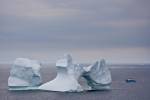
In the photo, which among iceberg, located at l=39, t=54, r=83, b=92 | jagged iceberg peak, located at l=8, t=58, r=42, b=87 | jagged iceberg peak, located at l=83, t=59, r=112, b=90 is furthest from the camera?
jagged iceberg peak, located at l=8, t=58, r=42, b=87

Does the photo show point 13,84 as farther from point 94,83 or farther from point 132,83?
point 132,83

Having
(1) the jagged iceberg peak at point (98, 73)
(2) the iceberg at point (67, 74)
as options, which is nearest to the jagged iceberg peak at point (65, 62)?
(2) the iceberg at point (67, 74)

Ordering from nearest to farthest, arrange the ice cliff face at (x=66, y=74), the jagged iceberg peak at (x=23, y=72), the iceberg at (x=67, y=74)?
the iceberg at (x=67, y=74), the ice cliff face at (x=66, y=74), the jagged iceberg peak at (x=23, y=72)

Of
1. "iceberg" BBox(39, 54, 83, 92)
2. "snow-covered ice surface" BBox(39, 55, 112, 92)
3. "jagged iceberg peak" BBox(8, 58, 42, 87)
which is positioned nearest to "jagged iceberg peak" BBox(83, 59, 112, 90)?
"snow-covered ice surface" BBox(39, 55, 112, 92)

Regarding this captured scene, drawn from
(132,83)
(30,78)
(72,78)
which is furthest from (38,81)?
(132,83)

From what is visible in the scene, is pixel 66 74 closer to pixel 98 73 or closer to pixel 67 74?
pixel 67 74

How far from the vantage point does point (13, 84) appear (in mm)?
36031

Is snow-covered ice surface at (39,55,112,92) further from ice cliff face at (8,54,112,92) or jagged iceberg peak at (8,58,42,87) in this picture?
jagged iceberg peak at (8,58,42,87)

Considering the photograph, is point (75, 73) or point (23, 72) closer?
point (75, 73)

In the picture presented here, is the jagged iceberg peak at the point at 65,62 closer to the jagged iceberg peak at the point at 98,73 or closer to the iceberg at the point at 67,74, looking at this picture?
the iceberg at the point at 67,74

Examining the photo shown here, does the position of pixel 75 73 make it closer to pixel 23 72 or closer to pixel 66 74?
pixel 66 74

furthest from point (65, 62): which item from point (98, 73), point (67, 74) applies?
point (98, 73)

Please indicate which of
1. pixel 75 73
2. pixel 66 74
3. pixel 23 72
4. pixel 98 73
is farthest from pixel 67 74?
pixel 23 72

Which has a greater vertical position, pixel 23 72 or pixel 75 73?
pixel 23 72
